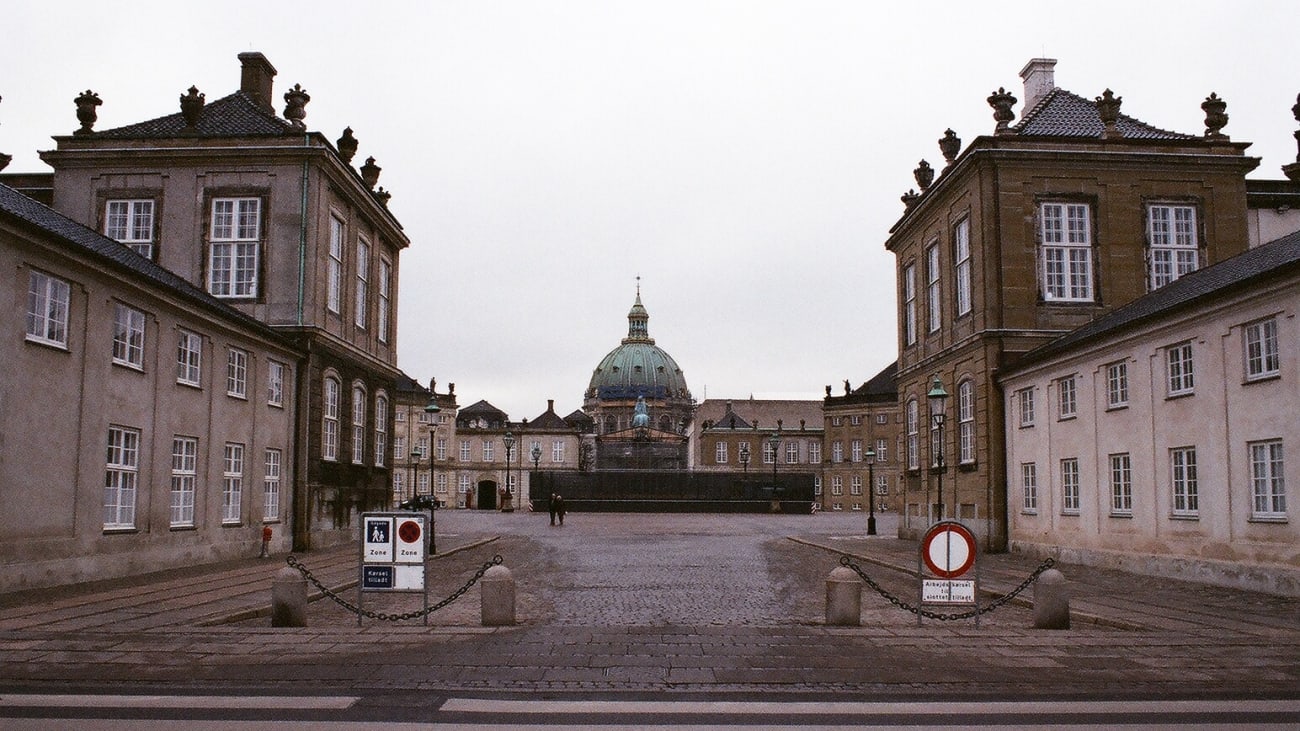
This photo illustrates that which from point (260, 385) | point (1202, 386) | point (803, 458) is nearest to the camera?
point (1202, 386)

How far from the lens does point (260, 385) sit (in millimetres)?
28375

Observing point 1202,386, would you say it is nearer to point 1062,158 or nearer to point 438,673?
point 1062,158

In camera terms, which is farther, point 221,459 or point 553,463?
point 553,463

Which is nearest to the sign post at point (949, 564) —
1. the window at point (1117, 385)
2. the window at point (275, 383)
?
the window at point (1117, 385)

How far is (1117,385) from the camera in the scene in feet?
82.6

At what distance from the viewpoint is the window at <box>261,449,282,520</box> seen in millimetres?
28984

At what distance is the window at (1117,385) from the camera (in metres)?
24.7

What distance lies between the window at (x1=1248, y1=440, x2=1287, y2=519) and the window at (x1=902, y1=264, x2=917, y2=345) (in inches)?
808

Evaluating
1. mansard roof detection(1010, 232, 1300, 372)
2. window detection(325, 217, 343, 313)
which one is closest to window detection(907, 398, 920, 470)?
mansard roof detection(1010, 232, 1300, 372)

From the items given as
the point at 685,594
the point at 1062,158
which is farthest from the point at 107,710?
the point at 1062,158

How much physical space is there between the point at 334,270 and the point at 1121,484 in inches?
882

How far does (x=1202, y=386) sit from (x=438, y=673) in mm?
16748

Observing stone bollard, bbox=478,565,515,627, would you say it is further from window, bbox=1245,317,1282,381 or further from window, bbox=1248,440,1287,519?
window, bbox=1245,317,1282,381

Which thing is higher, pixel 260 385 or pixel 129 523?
pixel 260 385
